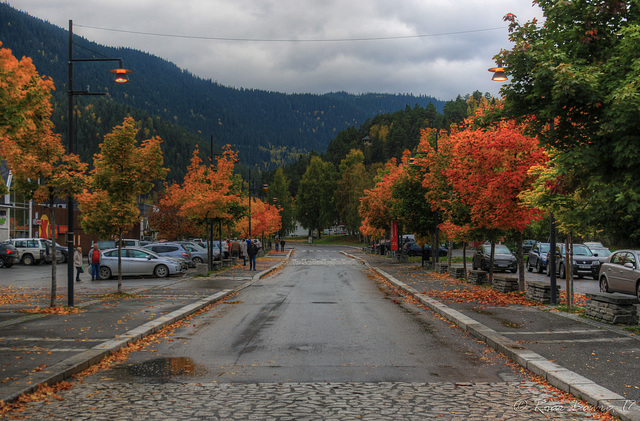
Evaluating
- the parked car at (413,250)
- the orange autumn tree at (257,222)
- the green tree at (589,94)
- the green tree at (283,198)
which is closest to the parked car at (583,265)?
the green tree at (589,94)

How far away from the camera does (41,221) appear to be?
5531cm

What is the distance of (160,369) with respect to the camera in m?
7.91

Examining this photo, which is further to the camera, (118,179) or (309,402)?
(118,179)

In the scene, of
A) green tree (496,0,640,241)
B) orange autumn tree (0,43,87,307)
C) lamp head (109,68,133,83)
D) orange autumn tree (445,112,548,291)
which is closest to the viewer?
green tree (496,0,640,241)

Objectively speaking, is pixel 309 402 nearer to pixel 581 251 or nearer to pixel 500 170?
pixel 500 170

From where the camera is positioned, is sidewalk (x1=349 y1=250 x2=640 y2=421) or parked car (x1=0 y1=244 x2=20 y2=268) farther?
parked car (x1=0 y1=244 x2=20 y2=268)

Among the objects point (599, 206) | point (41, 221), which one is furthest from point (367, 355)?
point (41, 221)

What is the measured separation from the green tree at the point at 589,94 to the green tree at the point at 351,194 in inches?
3189

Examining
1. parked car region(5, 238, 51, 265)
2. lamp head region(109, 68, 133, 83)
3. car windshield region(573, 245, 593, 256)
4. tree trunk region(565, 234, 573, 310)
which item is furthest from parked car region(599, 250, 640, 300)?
parked car region(5, 238, 51, 265)

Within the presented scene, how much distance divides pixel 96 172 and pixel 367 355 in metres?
11.5

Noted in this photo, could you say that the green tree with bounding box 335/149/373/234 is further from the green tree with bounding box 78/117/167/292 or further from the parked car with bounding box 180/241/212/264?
the green tree with bounding box 78/117/167/292

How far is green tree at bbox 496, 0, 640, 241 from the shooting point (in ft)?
23.8

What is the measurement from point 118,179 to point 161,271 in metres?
11.0

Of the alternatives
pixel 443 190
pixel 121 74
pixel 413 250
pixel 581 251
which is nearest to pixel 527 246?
pixel 413 250
